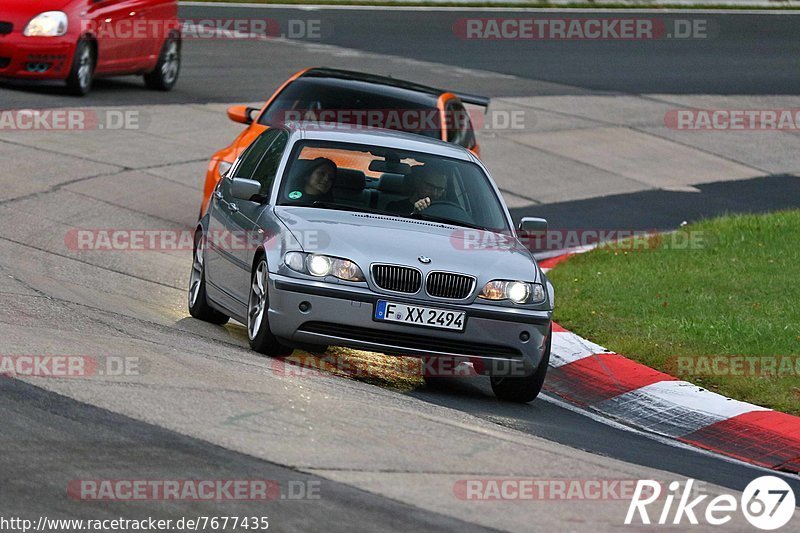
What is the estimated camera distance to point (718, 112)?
25.9 m

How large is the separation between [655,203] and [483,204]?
30.0 ft

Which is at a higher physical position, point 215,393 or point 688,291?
point 215,393

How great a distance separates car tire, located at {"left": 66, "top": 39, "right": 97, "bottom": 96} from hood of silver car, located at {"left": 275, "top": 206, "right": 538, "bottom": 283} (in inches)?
420

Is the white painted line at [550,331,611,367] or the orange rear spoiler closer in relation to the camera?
the white painted line at [550,331,611,367]

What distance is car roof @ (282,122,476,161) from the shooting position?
35.6 feet

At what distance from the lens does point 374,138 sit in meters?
11.0

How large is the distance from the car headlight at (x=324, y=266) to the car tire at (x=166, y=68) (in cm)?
1352

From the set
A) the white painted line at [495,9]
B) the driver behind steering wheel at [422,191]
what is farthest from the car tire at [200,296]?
the white painted line at [495,9]

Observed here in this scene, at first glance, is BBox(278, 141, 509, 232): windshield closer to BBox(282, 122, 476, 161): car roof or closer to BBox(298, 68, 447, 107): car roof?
BBox(282, 122, 476, 161): car roof

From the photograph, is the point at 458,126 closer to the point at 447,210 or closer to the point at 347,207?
the point at 447,210

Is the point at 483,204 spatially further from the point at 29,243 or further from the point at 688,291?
the point at 29,243

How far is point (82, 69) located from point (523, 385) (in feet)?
39.8

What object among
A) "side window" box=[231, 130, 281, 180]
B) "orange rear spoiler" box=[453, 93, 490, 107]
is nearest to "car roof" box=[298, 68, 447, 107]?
"orange rear spoiler" box=[453, 93, 490, 107]

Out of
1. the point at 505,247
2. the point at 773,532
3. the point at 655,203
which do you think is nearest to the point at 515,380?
the point at 505,247
